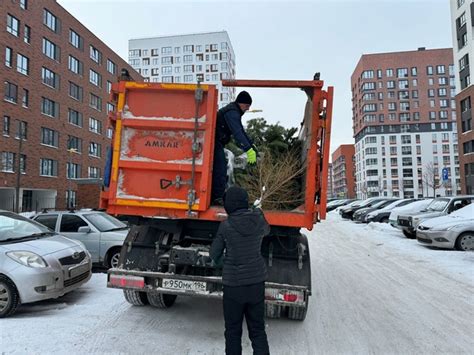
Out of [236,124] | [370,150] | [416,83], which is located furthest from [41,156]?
[416,83]

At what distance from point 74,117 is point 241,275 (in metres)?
43.3

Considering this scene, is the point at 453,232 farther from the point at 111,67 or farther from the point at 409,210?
the point at 111,67

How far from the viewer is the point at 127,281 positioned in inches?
170

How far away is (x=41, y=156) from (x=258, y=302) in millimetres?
36949

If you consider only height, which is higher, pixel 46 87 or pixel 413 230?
pixel 46 87

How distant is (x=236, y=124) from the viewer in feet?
14.9

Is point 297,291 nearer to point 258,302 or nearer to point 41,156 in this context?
point 258,302

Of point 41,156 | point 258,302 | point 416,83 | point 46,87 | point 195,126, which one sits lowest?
point 258,302

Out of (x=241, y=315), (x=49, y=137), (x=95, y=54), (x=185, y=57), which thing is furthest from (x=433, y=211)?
(x=185, y=57)

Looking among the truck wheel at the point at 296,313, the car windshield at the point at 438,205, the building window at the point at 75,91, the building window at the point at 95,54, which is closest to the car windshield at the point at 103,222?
the truck wheel at the point at 296,313

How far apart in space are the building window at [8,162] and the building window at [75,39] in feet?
53.8

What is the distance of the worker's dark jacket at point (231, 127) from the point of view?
4.49 m

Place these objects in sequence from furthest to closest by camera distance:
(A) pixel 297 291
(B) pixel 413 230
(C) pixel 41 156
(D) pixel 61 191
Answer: (D) pixel 61 191 < (C) pixel 41 156 < (B) pixel 413 230 < (A) pixel 297 291

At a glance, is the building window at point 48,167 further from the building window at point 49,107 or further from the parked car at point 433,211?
the parked car at point 433,211
